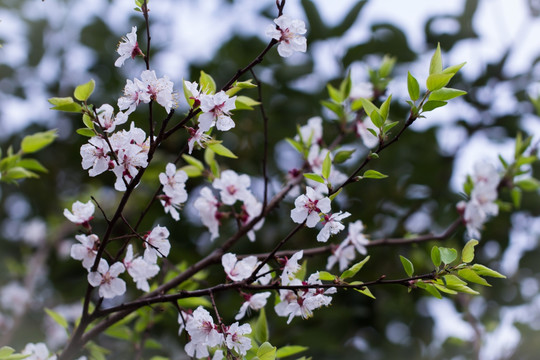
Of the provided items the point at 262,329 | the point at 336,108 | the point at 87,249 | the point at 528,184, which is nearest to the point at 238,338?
the point at 262,329

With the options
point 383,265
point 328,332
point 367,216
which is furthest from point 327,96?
point 328,332

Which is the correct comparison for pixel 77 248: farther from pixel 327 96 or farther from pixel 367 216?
pixel 327 96

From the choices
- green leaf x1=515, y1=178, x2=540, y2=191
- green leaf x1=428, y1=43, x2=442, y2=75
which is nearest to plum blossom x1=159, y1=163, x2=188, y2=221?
green leaf x1=428, y1=43, x2=442, y2=75

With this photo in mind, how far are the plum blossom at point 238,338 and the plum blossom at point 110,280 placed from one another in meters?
0.19

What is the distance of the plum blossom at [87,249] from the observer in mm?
791

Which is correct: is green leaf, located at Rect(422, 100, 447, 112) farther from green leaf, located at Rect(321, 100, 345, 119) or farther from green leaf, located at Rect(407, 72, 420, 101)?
green leaf, located at Rect(321, 100, 345, 119)

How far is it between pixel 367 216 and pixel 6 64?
1518mm

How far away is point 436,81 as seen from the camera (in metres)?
Result: 0.76

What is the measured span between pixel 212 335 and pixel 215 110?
1.06ft

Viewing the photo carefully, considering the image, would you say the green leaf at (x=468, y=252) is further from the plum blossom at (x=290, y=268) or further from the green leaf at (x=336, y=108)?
the green leaf at (x=336, y=108)

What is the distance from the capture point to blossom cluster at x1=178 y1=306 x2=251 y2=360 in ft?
2.40

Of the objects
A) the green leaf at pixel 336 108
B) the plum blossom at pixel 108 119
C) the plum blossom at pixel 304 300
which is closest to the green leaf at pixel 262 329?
the plum blossom at pixel 304 300

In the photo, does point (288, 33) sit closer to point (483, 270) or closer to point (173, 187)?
point (173, 187)

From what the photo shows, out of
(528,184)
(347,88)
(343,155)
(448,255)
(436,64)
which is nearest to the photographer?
(448,255)
